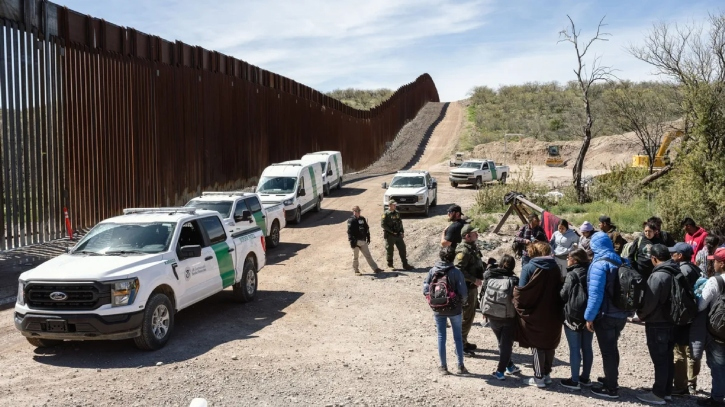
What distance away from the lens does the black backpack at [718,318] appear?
22.7ft

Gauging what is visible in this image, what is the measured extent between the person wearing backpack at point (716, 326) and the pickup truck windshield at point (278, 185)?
17.6 metres

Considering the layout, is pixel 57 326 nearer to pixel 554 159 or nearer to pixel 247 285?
pixel 247 285

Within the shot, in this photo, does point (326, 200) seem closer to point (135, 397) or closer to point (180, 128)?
point (180, 128)

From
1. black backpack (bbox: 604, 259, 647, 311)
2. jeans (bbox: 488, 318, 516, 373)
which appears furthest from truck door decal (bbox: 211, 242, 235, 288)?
black backpack (bbox: 604, 259, 647, 311)

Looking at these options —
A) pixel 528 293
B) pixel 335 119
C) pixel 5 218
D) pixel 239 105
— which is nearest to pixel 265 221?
pixel 5 218

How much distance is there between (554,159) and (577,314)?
162ft

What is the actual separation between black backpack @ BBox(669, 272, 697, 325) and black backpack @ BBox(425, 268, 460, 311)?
2.39 meters

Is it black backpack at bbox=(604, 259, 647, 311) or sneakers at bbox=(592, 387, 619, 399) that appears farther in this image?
sneakers at bbox=(592, 387, 619, 399)

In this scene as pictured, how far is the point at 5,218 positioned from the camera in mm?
16562

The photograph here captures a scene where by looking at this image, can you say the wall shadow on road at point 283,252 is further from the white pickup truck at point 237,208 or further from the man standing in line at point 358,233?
the man standing in line at point 358,233

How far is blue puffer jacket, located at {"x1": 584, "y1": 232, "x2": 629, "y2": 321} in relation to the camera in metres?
7.14

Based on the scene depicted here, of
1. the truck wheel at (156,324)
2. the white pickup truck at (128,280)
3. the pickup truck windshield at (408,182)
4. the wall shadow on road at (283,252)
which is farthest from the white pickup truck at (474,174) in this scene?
the truck wheel at (156,324)

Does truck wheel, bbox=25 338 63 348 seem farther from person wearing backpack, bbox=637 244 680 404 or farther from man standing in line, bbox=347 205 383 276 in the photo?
person wearing backpack, bbox=637 244 680 404

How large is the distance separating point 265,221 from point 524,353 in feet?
34.8
